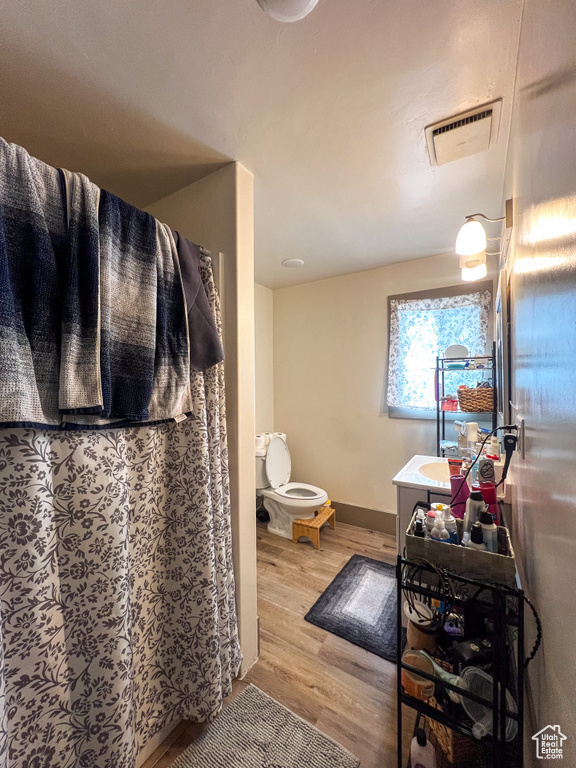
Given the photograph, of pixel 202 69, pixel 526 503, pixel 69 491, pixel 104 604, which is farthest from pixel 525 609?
pixel 202 69

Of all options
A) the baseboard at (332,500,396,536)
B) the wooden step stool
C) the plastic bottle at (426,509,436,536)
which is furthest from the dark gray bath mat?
the plastic bottle at (426,509,436,536)

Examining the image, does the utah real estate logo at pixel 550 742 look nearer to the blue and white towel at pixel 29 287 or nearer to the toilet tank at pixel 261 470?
the blue and white towel at pixel 29 287

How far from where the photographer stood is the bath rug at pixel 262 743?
1.04 metres

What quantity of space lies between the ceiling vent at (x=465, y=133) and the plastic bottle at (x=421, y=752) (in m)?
2.13

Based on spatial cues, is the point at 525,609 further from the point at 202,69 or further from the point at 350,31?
the point at 202,69

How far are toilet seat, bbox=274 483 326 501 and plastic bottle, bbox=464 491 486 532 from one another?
5.10 ft

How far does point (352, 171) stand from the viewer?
1386 mm

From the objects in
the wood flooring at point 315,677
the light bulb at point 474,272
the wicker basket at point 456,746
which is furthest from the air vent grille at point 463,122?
the wood flooring at point 315,677

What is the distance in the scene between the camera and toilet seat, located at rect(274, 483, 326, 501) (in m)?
2.53

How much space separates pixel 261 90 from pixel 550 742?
5.80 ft

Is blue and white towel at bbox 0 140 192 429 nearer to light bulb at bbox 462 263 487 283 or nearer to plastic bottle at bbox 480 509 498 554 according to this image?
plastic bottle at bbox 480 509 498 554

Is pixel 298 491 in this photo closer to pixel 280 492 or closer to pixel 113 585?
pixel 280 492

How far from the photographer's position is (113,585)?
849mm

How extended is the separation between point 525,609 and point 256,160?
1.82 meters
